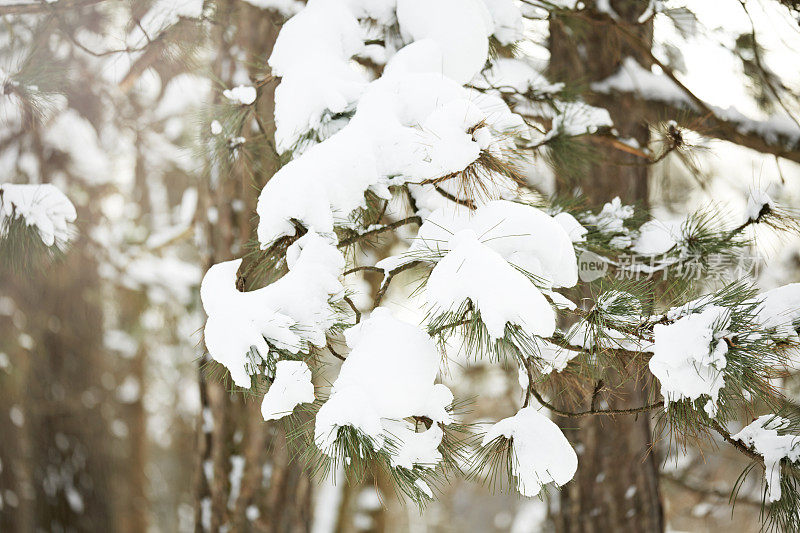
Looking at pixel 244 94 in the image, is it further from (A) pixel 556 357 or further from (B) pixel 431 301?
(A) pixel 556 357

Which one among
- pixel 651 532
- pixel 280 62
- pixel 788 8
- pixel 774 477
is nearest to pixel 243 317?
pixel 280 62

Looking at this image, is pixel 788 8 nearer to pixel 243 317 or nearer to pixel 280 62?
pixel 280 62

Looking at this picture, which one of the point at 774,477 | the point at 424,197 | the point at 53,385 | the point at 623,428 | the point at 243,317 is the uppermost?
the point at 243,317

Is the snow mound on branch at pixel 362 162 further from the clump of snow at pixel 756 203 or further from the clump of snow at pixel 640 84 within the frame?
the clump of snow at pixel 640 84

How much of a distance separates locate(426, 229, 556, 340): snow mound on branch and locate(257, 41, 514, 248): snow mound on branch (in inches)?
8.3

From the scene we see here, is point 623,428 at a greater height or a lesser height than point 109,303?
lesser

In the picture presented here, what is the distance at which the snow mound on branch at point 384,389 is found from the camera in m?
0.99

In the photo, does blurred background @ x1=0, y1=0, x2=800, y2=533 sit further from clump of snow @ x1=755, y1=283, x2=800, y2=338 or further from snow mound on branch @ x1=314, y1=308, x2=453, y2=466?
clump of snow @ x1=755, y1=283, x2=800, y2=338

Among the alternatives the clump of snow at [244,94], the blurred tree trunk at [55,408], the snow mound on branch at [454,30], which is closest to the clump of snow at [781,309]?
the snow mound on branch at [454,30]

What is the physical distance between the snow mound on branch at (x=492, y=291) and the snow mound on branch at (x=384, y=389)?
15cm

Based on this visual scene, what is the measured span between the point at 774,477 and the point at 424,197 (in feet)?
2.96

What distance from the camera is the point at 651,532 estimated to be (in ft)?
8.77

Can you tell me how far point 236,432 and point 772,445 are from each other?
6.90 feet

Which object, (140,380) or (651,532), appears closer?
(651,532)
